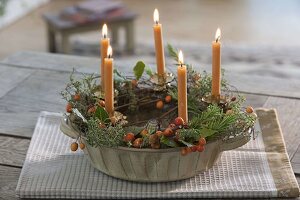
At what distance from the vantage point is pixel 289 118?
1.48m

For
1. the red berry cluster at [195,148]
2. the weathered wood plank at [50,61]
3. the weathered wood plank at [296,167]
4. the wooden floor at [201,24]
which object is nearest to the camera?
the red berry cluster at [195,148]

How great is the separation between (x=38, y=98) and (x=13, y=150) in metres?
0.27

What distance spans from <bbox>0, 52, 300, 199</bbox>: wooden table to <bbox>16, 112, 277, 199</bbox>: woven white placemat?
4 centimetres

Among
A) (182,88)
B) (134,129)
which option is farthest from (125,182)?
(182,88)

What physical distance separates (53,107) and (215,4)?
3.18 meters

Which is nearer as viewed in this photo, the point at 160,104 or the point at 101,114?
the point at 101,114

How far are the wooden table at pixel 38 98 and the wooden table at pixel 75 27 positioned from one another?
1702 mm

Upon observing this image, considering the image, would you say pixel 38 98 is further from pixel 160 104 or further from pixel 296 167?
pixel 296 167

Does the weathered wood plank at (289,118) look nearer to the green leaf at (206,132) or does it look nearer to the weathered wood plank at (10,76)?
the green leaf at (206,132)

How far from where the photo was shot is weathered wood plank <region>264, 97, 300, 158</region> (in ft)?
4.47

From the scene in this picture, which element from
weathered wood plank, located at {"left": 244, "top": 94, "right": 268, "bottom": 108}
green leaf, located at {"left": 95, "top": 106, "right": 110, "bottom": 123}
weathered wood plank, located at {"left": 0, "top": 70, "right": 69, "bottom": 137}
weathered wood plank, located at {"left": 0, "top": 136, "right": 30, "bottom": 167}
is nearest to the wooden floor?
weathered wood plank, located at {"left": 0, "top": 70, "right": 69, "bottom": 137}

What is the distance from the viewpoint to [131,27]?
3.72 metres

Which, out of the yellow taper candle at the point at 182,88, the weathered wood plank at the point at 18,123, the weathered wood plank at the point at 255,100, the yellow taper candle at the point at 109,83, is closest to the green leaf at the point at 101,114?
the yellow taper candle at the point at 109,83

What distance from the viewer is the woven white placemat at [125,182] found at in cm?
116
